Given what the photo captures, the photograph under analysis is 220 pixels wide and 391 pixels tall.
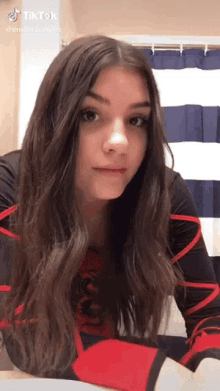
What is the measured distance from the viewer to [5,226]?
0.63m

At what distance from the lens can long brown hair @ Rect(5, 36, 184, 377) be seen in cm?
54

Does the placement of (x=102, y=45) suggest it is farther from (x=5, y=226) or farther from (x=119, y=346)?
(x=119, y=346)

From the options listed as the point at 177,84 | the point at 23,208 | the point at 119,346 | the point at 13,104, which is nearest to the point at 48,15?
the point at 13,104

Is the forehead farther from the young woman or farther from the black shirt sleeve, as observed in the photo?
the black shirt sleeve

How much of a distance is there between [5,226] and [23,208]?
0.06 metres

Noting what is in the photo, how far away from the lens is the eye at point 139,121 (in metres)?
0.57

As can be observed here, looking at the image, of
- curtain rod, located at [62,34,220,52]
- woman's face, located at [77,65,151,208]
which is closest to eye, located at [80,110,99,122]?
woman's face, located at [77,65,151,208]

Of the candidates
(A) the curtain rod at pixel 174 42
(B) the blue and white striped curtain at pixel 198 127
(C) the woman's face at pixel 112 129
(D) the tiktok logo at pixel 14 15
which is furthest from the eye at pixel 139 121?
(D) the tiktok logo at pixel 14 15

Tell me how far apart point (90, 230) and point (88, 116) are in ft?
0.97

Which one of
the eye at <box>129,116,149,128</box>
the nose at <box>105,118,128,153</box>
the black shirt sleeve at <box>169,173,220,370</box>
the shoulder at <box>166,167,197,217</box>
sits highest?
the eye at <box>129,116,149,128</box>

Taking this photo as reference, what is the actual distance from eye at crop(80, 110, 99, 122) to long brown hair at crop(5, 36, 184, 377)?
0.05ft

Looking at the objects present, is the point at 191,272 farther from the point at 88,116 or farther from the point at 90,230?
the point at 88,116

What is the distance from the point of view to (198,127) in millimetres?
1439

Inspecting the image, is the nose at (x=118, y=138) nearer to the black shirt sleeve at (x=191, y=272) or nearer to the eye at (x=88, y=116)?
the eye at (x=88, y=116)
